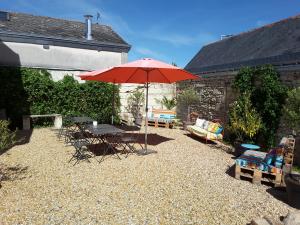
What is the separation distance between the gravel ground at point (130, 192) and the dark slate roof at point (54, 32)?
7337mm

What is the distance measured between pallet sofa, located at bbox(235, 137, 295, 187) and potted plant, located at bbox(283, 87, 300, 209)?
41cm

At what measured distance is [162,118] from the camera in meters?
12.3

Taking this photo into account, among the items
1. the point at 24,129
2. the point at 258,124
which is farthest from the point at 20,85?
the point at 258,124

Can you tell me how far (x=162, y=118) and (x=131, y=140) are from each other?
4.97 metres

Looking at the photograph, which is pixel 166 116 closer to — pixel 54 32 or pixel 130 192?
pixel 54 32

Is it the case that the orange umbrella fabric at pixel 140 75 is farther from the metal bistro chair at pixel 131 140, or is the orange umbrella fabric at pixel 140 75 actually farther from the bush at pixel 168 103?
the bush at pixel 168 103

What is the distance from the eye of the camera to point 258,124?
7863 mm

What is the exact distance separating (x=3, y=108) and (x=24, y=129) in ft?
3.94

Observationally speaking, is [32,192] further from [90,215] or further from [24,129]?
[24,129]

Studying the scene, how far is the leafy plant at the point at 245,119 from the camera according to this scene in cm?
791

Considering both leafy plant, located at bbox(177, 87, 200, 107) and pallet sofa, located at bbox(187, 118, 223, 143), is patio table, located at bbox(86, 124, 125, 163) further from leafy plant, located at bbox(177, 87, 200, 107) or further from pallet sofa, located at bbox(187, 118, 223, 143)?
leafy plant, located at bbox(177, 87, 200, 107)

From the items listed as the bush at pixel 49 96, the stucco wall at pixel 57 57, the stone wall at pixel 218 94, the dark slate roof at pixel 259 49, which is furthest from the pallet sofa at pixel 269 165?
the stucco wall at pixel 57 57

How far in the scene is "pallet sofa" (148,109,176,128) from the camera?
12.2 meters

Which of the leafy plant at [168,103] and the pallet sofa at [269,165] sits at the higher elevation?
the leafy plant at [168,103]
